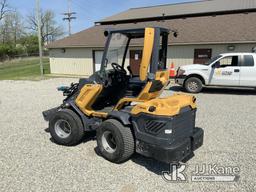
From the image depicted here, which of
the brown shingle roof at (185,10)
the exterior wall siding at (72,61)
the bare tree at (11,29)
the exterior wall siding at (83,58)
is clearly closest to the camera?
the exterior wall siding at (83,58)

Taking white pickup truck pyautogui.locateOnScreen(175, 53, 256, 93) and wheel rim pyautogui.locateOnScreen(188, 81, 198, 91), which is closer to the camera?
white pickup truck pyautogui.locateOnScreen(175, 53, 256, 93)

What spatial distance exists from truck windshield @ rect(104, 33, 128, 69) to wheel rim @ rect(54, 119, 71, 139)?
4.96 ft

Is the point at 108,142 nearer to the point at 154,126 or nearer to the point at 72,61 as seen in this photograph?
the point at 154,126

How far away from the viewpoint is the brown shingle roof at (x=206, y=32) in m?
14.2

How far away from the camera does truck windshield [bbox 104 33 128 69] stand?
15.1 ft

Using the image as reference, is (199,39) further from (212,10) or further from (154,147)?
(154,147)

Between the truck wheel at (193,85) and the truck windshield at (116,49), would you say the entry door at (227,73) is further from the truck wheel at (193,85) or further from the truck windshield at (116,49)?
the truck windshield at (116,49)

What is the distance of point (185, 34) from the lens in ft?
52.7

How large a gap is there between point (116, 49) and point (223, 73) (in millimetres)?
7371

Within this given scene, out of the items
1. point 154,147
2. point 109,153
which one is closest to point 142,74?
point 154,147

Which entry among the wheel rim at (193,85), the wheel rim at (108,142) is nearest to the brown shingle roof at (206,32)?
the wheel rim at (193,85)

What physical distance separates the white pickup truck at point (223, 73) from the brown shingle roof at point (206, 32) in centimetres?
344

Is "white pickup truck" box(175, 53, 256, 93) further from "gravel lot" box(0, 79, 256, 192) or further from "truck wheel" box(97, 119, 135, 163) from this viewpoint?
"truck wheel" box(97, 119, 135, 163)

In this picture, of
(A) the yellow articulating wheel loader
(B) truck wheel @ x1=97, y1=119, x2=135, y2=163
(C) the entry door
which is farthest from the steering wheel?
(C) the entry door
